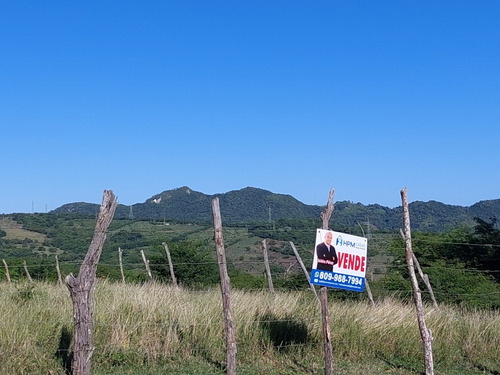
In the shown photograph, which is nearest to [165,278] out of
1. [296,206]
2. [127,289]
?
[127,289]

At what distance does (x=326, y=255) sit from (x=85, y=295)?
2.96 metres

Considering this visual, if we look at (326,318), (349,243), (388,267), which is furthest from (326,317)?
(388,267)

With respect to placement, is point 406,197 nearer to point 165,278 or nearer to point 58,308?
point 58,308

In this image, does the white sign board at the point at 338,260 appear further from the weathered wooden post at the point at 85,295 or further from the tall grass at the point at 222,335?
the weathered wooden post at the point at 85,295

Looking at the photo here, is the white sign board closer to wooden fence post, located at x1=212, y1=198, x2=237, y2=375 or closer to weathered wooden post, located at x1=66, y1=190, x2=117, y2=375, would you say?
wooden fence post, located at x1=212, y1=198, x2=237, y2=375

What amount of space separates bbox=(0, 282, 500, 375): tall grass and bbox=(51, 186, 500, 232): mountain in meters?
92.3

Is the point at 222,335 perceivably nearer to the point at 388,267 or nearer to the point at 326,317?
the point at 326,317

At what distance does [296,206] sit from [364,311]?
12929 centimetres

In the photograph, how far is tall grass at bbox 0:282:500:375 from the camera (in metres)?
8.59

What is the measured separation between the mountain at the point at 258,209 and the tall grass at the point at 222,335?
92296 mm

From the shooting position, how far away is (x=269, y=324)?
9828 mm

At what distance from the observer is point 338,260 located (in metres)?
8.45

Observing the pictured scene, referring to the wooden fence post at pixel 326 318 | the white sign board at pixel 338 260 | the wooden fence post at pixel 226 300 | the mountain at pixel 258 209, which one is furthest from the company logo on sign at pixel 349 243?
the mountain at pixel 258 209

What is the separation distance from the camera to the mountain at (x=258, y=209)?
116m
